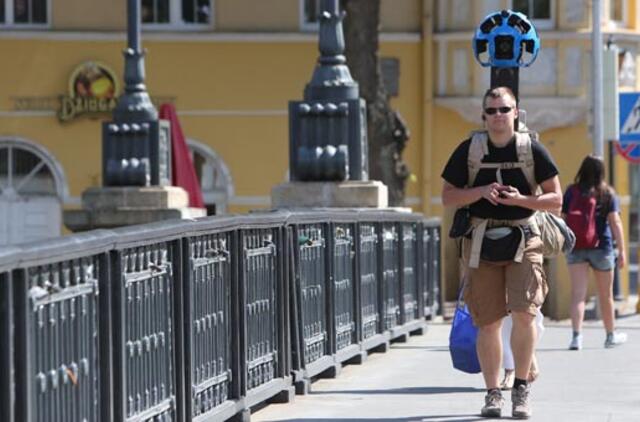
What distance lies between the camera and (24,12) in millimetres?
35719

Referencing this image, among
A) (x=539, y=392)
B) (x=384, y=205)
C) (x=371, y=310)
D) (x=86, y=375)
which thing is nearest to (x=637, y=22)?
(x=384, y=205)

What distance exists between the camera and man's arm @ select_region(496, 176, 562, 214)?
10.3 metres

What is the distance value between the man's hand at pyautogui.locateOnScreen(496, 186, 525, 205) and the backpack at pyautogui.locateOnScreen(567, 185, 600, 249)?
612cm

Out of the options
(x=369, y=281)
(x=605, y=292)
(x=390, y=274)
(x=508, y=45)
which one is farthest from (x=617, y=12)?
(x=508, y=45)

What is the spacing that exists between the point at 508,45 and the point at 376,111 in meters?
Result: 16.7

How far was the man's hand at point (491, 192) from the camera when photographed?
1026 centimetres

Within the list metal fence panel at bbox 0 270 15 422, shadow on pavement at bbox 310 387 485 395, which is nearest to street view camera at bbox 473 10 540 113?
shadow on pavement at bbox 310 387 485 395

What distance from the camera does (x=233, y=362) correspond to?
34.6 ft

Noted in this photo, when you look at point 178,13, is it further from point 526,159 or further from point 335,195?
point 526,159

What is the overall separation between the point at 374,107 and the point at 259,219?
18.3 metres

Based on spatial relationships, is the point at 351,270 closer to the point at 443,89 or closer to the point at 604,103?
the point at 604,103

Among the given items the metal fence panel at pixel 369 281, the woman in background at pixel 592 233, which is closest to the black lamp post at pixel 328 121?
the metal fence panel at pixel 369 281

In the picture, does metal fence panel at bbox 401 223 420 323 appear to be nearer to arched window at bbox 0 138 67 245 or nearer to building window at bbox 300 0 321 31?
building window at bbox 300 0 321 31

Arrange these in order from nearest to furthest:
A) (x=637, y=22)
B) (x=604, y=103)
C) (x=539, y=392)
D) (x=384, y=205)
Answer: (x=539, y=392) < (x=384, y=205) < (x=604, y=103) < (x=637, y=22)
